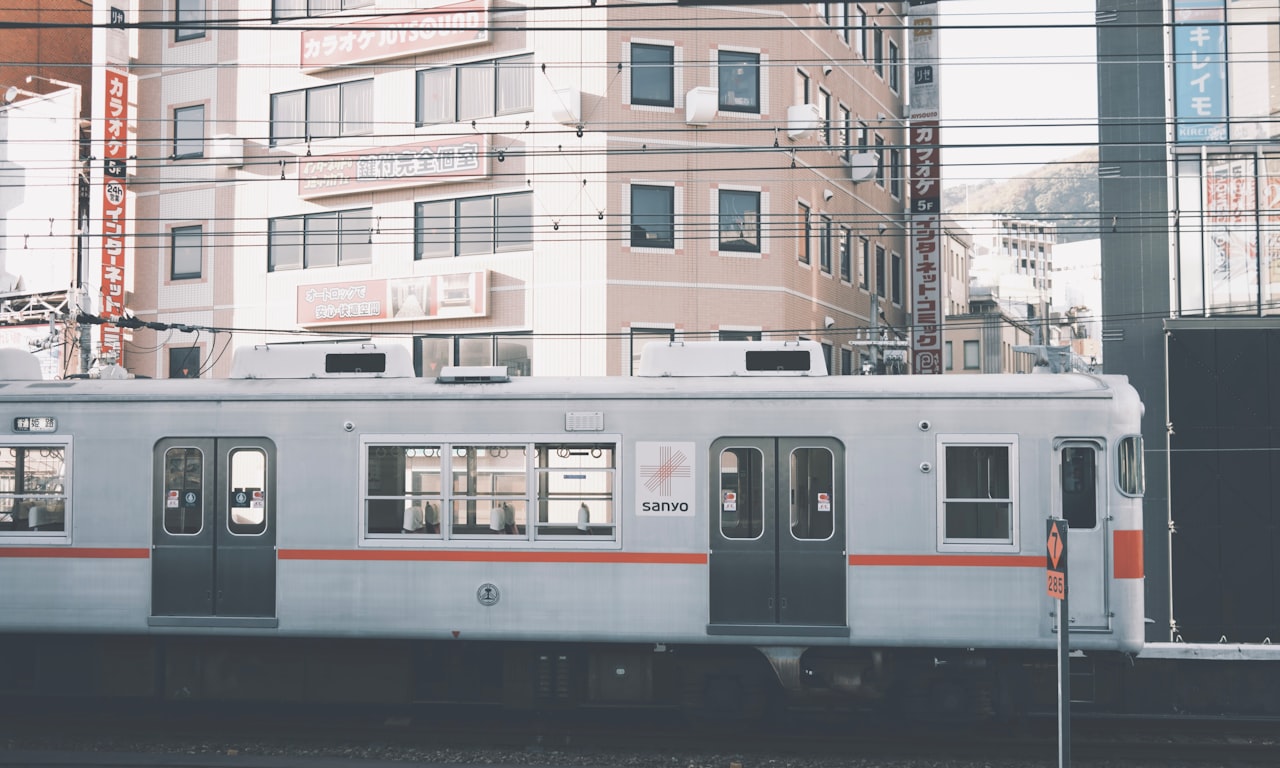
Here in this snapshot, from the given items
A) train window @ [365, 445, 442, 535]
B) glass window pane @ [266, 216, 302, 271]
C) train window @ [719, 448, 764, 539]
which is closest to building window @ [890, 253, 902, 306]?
glass window pane @ [266, 216, 302, 271]

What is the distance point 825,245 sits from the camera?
3067 cm

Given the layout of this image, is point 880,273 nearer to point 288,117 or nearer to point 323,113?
point 323,113

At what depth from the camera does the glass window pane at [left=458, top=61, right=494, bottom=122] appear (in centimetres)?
2725

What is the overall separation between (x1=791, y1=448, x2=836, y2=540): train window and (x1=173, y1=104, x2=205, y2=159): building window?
Result: 82.6ft

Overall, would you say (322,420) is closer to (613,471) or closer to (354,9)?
(613,471)

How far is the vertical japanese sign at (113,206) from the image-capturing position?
100 feet

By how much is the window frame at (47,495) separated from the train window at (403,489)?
3283 millimetres

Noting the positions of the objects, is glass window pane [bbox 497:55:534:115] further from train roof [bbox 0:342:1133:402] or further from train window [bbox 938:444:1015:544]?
train window [bbox 938:444:1015:544]

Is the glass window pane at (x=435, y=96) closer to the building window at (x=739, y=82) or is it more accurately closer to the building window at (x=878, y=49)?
the building window at (x=739, y=82)

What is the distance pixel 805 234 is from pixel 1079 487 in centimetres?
1843

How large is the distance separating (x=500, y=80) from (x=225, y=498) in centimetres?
1767

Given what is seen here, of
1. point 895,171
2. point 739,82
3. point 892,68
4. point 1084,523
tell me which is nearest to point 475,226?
point 739,82

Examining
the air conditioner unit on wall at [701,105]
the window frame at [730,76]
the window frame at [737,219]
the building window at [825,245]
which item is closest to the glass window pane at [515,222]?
the air conditioner unit on wall at [701,105]

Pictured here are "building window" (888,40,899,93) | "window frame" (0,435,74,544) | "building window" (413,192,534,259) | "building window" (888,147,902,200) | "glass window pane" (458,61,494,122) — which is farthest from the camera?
"building window" (888,40,899,93)
